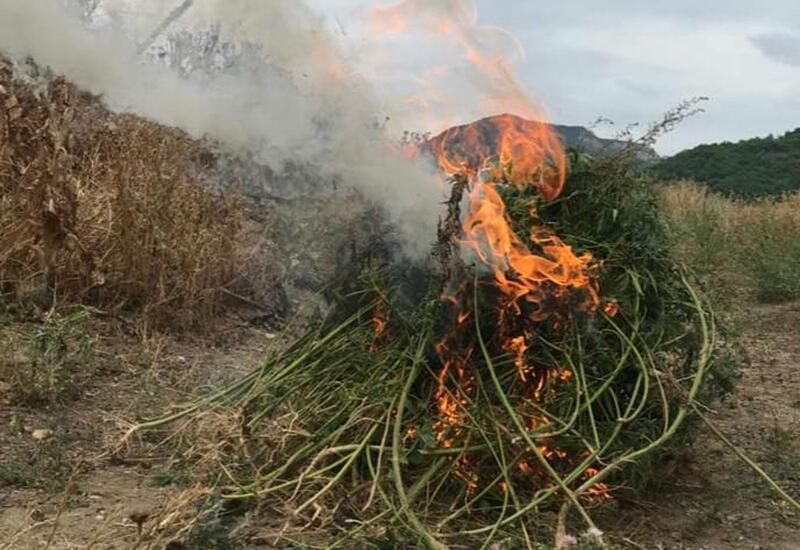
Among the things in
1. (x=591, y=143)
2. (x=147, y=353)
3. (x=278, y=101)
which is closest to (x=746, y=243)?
(x=591, y=143)

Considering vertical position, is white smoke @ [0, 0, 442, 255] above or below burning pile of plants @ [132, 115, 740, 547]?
above

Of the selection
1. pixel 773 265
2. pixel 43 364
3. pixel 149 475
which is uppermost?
pixel 773 265

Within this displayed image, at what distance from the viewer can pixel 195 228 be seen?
6664mm

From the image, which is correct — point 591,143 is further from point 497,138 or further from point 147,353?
point 147,353

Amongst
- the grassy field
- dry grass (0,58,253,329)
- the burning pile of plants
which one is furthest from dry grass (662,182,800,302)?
the burning pile of plants

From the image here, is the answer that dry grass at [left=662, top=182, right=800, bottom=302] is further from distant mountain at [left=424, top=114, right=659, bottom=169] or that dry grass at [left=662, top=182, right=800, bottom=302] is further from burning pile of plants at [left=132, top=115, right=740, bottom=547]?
burning pile of plants at [left=132, top=115, right=740, bottom=547]

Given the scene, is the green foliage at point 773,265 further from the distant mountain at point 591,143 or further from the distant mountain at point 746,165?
the distant mountain at point 746,165

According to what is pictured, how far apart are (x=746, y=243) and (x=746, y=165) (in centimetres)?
1480

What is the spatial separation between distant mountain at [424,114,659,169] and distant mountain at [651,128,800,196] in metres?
19.3

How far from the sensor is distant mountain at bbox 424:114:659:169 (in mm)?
4270

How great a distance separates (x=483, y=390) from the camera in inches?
141

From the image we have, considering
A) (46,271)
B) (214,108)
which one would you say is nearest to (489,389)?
(214,108)

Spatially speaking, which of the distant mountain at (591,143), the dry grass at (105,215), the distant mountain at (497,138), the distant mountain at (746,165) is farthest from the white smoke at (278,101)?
the distant mountain at (746,165)

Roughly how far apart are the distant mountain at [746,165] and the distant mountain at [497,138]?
1928cm
